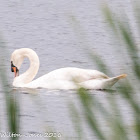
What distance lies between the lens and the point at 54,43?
38.3 feet

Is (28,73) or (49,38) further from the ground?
(28,73)

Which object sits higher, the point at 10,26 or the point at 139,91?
the point at 139,91

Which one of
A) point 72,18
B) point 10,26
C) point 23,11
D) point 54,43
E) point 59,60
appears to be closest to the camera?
point 72,18

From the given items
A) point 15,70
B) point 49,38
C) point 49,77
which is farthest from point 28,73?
point 49,38

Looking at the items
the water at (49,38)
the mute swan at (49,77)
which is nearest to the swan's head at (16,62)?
the mute swan at (49,77)

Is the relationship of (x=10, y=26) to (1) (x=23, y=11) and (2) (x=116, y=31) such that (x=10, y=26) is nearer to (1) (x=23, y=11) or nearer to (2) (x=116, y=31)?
(1) (x=23, y=11)

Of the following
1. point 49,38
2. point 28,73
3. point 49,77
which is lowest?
point 49,38

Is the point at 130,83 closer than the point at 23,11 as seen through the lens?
Yes

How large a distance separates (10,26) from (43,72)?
15.1 ft

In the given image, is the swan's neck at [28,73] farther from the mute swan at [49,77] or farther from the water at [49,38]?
the water at [49,38]

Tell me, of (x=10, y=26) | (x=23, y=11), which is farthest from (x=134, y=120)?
(x=23, y=11)

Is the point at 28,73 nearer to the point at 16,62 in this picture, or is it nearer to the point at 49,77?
the point at 16,62

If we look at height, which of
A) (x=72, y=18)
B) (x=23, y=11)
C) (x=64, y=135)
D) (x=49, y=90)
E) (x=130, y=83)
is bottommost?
(x=23, y=11)

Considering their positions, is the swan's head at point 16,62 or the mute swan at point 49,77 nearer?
the mute swan at point 49,77
